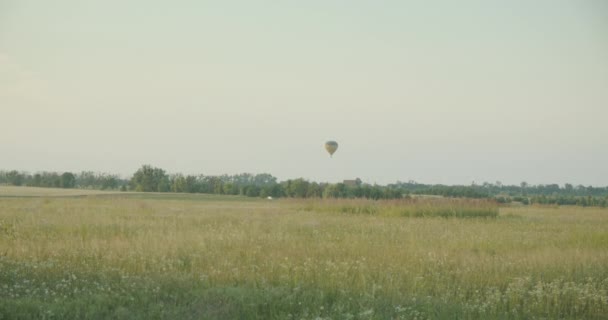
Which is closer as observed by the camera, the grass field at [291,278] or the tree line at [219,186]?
the grass field at [291,278]

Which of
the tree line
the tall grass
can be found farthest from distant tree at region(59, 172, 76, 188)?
the tall grass

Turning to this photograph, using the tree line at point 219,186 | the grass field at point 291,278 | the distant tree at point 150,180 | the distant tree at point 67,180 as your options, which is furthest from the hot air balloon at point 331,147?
the distant tree at point 67,180

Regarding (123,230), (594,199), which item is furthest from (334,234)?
(594,199)

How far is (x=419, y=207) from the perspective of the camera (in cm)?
2916

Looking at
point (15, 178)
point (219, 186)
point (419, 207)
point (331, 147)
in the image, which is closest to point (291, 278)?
point (419, 207)

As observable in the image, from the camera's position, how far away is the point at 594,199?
86.9 metres

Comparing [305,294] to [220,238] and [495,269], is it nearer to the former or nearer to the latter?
[495,269]

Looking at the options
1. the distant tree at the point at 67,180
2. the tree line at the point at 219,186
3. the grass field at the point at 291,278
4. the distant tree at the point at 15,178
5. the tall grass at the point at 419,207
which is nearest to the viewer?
the grass field at the point at 291,278

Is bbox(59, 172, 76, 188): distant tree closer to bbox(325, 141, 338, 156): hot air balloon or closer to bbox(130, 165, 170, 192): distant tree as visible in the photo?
bbox(130, 165, 170, 192): distant tree

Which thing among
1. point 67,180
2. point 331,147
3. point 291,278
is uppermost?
point 331,147

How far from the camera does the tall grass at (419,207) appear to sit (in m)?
28.8

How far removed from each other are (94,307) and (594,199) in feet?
301

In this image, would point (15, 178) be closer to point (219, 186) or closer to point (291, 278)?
point (219, 186)

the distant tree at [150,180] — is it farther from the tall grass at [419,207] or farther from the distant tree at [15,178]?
the tall grass at [419,207]
